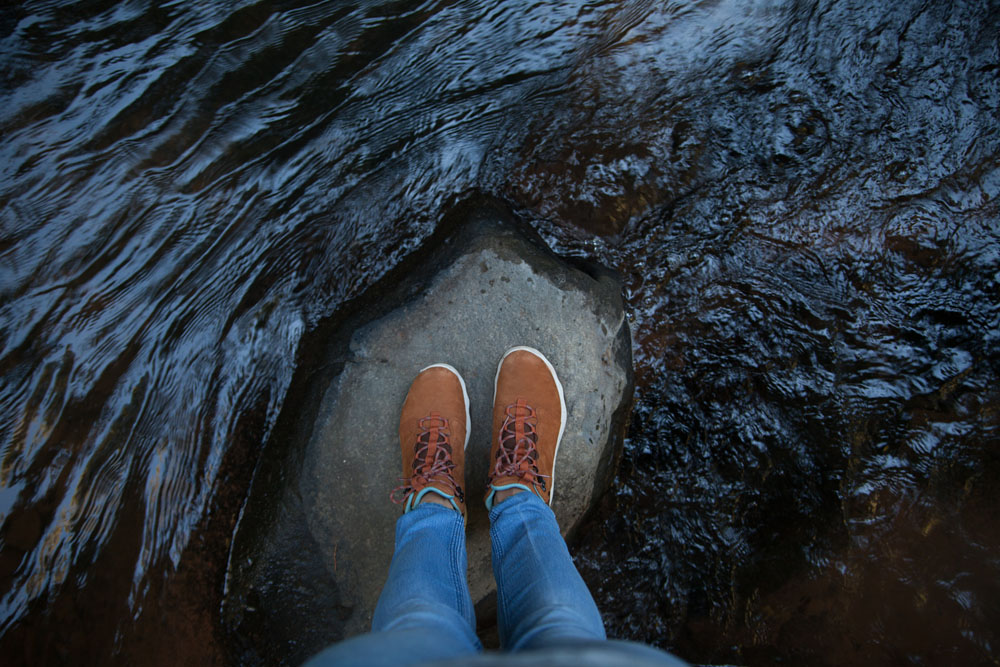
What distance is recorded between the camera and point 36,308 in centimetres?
188

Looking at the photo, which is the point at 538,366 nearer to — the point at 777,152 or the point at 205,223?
the point at 777,152

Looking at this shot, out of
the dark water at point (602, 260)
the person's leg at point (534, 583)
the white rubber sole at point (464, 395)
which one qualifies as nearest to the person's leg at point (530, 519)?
the person's leg at point (534, 583)

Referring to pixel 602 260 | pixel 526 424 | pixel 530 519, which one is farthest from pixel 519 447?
pixel 602 260

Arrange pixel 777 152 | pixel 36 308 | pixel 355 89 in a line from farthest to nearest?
1. pixel 355 89
2. pixel 777 152
3. pixel 36 308

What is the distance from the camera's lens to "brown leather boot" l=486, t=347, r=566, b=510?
1.77m

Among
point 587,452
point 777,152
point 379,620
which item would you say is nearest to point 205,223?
point 379,620

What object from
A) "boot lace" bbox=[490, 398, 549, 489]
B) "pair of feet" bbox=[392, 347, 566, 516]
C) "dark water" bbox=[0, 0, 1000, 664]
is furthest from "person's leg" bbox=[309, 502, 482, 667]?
"dark water" bbox=[0, 0, 1000, 664]

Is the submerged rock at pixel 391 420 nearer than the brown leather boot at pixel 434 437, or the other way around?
the brown leather boot at pixel 434 437

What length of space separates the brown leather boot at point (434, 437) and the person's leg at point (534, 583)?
Result: 0.23 m

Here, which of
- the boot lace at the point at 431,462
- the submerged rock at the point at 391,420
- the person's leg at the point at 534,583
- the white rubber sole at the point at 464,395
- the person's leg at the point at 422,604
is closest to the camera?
the person's leg at the point at 422,604

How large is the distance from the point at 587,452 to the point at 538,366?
0.41 metres

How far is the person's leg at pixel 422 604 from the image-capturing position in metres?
0.99

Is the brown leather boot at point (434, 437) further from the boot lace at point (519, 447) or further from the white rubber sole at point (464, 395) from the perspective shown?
the boot lace at point (519, 447)

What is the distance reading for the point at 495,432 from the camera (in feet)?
6.40
